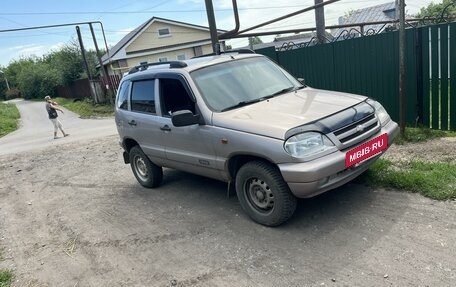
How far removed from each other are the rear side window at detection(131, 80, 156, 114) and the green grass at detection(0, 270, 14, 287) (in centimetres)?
256

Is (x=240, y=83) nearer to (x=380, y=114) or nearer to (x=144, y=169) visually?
(x=380, y=114)

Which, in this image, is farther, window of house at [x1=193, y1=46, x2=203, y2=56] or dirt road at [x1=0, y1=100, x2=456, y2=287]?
window of house at [x1=193, y1=46, x2=203, y2=56]

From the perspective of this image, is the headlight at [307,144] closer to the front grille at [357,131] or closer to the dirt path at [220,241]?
the front grille at [357,131]

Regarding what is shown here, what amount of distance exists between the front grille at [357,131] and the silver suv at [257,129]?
0.01m

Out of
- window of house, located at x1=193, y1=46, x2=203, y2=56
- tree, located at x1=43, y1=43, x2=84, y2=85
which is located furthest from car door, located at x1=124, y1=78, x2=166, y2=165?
tree, located at x1=43, y1=43, x2=84, y2=85

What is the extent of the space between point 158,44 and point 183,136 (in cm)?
3304

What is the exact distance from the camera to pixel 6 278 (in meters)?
4.06

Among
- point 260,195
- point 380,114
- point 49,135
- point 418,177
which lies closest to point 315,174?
point 260,195

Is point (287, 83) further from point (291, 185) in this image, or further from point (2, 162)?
point (2, 162)

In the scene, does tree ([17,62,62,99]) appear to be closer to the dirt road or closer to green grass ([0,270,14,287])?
the dirt road

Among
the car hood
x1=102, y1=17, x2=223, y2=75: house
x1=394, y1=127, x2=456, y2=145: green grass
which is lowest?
x1=394, y1=127, x2=456, y2=145: green grass

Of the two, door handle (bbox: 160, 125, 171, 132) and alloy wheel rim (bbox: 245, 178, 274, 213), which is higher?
door handle (bbox: 160, 125, 171, 132)

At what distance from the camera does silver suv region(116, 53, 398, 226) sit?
3791 millimetres

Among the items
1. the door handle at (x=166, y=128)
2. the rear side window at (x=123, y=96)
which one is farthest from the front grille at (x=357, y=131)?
the rear side window at (x=123, y=96)
